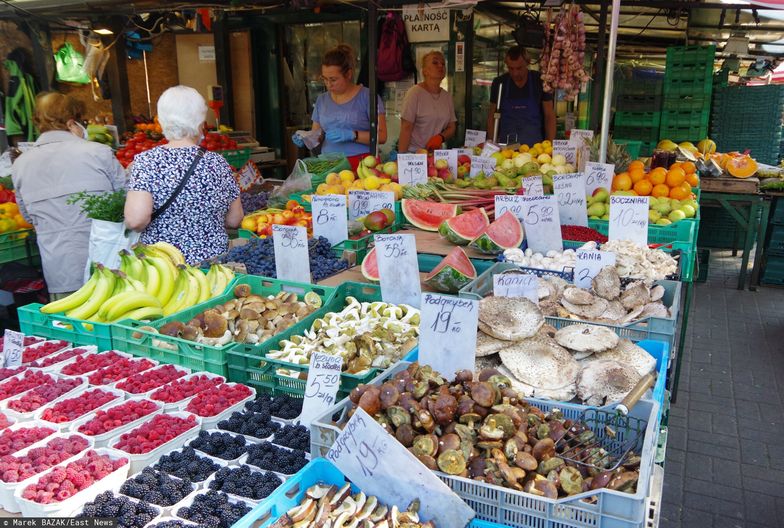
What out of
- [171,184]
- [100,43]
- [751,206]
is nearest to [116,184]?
[171,184]

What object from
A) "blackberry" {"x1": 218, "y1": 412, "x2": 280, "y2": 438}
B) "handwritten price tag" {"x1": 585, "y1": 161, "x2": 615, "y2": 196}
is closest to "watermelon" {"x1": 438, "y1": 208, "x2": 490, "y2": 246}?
"handwritten price tag" {"x1": 585, "y1": 161, "x2": 615, "y2": 196}

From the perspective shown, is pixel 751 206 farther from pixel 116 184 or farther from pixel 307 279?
pixel 116 184

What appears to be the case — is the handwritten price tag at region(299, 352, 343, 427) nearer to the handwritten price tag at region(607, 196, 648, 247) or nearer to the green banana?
the green banana

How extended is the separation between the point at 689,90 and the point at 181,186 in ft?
24.4

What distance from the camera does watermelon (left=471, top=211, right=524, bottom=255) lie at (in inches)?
135

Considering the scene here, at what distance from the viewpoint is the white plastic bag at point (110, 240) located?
3309mm

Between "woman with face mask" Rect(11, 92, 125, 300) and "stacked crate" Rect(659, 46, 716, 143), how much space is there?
738 centimetres

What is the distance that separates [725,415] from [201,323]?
11.8 ft

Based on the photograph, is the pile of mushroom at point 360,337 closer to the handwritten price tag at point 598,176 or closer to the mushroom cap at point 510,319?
the mushroom cap at point 510,319

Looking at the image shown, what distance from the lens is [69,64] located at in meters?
8.70

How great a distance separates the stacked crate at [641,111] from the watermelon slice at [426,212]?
225 inches

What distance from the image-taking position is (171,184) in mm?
3271

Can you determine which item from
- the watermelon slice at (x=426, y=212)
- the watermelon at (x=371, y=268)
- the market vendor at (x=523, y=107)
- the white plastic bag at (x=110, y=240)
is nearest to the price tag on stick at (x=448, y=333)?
the watermelon at (x=371, y=268)

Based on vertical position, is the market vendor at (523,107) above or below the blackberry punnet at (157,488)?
above
